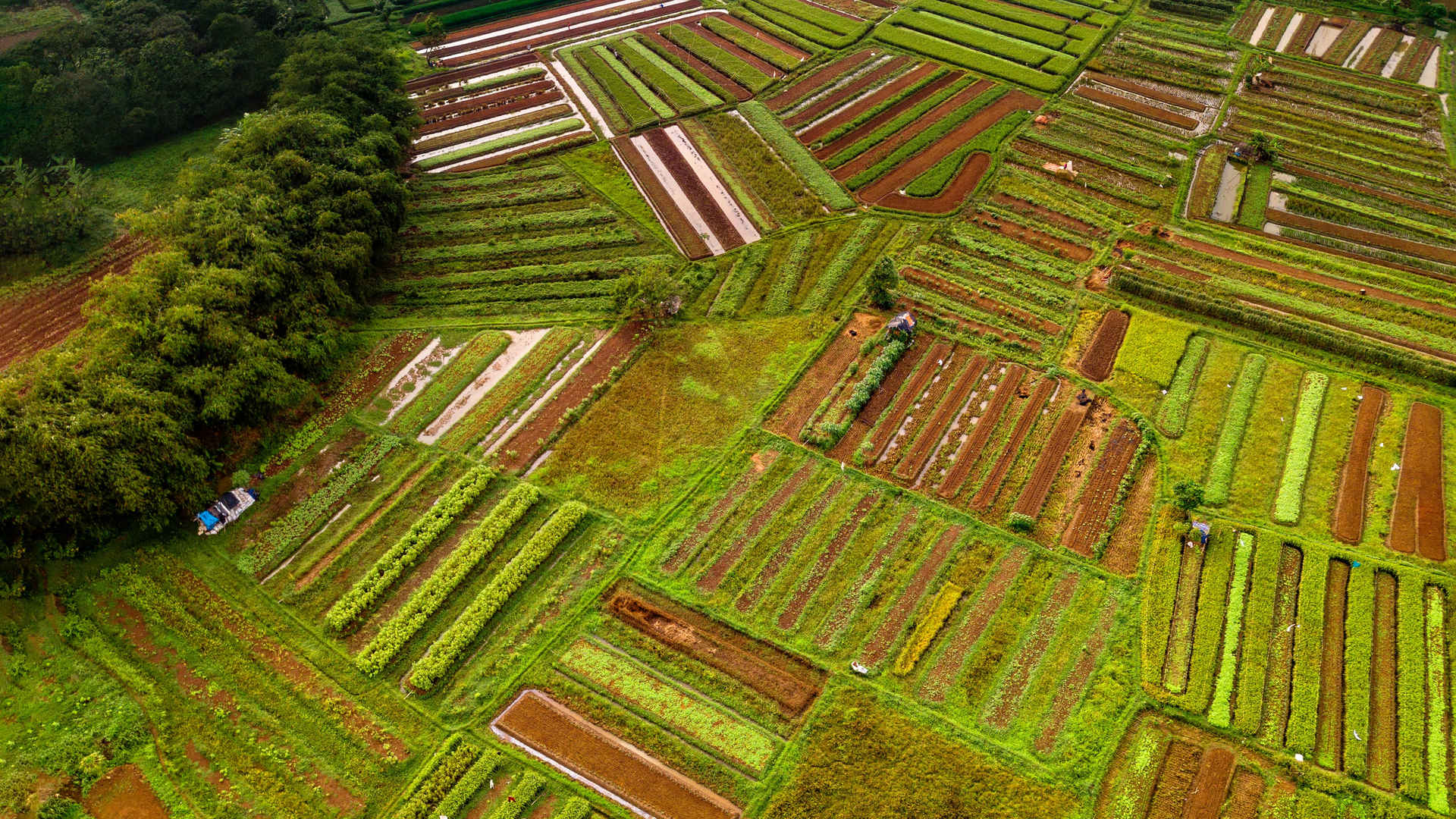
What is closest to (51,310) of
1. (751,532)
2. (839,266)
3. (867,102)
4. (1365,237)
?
(751,532)

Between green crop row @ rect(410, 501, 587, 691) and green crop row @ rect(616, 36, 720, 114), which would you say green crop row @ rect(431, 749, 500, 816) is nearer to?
green crop row @ rect(410, 501, 587, 691)

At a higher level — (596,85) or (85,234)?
(596,85)

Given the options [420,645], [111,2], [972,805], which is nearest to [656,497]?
[420,645]

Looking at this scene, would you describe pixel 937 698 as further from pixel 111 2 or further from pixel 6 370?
pixel 111 2

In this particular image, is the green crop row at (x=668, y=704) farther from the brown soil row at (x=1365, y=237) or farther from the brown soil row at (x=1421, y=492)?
the brown soil row at (x=1365, y=237)

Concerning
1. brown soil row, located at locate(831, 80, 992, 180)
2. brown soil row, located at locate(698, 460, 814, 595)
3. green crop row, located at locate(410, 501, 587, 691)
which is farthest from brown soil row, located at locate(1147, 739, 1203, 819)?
brown soil row, located at locate(831, 80, 992, 180)

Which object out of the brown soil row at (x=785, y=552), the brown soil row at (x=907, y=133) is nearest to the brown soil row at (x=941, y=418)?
the brown soil row at (x=785, y=552)

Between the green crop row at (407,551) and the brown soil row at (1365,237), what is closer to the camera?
the green crop row at (407,551)
